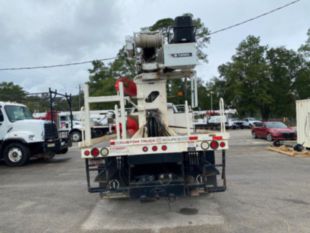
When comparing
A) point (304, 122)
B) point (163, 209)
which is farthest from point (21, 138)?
point (304, 122)

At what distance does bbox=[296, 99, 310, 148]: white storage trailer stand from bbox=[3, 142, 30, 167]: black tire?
37.6ft

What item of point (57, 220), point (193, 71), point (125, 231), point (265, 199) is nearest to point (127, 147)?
point (125, 231)

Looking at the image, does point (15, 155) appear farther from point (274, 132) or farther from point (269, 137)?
point (269, 137)

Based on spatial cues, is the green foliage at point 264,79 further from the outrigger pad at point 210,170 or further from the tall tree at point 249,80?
the outrigger pad at point 210,170

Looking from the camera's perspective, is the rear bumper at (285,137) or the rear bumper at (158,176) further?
the rear bumper at (285,137)

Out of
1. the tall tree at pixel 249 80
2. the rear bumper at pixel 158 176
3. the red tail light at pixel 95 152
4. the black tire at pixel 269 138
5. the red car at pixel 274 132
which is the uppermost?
the tall tree at pixel 249 80

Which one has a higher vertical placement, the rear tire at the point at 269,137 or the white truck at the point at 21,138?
the white truck at the point at 21,138

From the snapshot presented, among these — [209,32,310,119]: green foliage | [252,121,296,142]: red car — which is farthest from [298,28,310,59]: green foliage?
[252,121,296,142]: red car

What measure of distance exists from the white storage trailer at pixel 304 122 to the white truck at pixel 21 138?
1053 cm

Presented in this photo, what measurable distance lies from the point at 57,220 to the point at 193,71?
12.1 ft

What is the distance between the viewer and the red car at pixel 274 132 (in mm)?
16566

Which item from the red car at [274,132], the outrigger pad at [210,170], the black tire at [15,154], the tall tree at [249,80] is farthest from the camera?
the tall tree at [249,80]

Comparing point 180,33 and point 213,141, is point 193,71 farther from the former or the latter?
point 213,141

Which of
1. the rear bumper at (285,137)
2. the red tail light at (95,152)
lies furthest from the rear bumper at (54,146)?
the rear bumper at (285,137)
